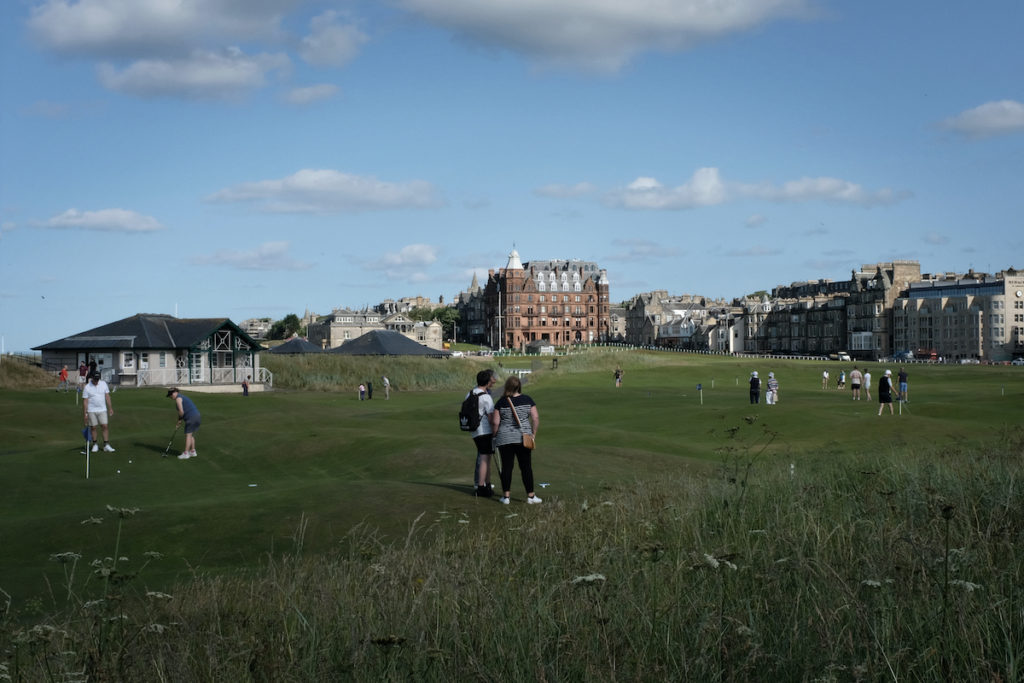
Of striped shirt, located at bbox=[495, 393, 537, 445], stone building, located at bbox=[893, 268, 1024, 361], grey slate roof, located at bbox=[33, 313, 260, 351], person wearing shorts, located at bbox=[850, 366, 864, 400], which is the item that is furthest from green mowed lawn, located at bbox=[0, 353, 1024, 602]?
stone building, located at bbox=[893, 268, 1024, 361]

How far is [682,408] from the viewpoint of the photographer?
45844 millimetres

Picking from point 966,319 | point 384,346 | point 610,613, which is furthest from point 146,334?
point 966,319

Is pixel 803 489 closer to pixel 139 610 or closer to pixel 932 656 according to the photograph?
pixel 932 656

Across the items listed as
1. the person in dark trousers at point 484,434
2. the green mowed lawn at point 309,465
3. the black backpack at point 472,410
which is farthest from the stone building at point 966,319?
the black backpack at point 472,410

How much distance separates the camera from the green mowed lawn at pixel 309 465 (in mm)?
14242

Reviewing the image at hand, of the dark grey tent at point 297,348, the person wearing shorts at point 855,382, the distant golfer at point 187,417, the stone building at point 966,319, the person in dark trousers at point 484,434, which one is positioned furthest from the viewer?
the stone building at point 966,319

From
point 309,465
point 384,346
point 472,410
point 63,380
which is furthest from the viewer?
point 384,346

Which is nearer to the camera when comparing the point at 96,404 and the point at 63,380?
the point at 96,404

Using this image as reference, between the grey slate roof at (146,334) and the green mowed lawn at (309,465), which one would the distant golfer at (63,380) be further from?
the green mowed lawn at (309,465)

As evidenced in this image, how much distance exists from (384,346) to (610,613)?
9660cm

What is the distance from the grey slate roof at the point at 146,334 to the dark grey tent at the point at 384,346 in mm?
25631

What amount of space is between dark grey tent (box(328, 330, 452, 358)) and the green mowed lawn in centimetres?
4986

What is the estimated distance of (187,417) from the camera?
2538cm

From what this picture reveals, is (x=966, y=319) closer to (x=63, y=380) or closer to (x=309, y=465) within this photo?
(x=63, y=380)
